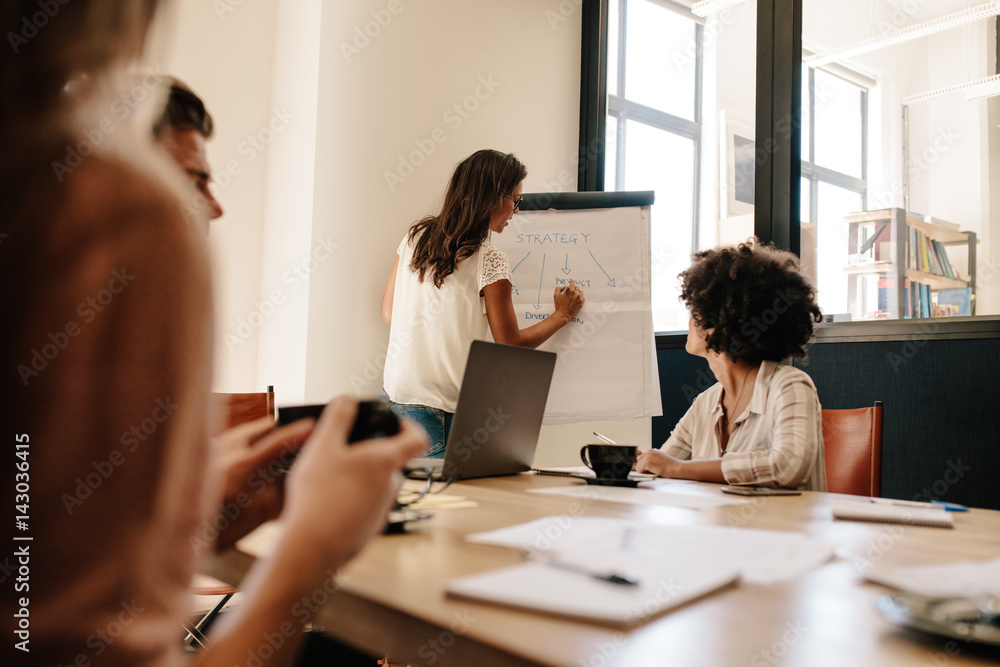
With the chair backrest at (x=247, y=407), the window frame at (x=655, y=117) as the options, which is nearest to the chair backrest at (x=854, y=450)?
the chair backrest at (x=247, y=407)

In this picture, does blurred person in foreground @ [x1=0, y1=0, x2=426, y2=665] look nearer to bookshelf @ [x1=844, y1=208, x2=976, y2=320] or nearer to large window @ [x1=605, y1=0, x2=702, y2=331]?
bookshelf @ [x1=844, y1=208, x2=976, y2=320]

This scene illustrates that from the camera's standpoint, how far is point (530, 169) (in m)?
3.57

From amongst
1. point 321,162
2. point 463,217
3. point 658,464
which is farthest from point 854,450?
point 321,162

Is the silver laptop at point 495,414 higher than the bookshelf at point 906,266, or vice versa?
the bookshelf at point 906,266

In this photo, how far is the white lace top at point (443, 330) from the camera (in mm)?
2340

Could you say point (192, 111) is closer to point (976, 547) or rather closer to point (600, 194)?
point (976, 547)

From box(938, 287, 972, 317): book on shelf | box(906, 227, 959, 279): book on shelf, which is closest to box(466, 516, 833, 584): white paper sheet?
box(938, 287, 972, 317): book on shelf

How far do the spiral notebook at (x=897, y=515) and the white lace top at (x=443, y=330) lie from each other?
137 cm

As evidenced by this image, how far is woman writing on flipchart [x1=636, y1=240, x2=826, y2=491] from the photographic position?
64.4 inches

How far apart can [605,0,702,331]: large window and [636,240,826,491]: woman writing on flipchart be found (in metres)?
1.69

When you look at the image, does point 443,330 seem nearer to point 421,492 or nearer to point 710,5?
point 421,492

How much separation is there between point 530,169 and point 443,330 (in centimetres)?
148

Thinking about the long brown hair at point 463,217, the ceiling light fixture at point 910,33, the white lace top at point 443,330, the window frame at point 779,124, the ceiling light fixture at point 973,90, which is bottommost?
the white lace top at point 443,330

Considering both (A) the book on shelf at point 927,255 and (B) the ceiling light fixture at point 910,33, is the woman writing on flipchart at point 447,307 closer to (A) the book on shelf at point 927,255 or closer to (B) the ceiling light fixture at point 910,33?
(A) the book on shelf at point 927,255
